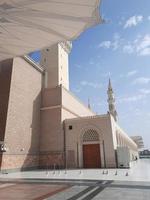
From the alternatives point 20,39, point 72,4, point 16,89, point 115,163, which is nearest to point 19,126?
point 16,89

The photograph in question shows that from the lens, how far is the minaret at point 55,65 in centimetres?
3241

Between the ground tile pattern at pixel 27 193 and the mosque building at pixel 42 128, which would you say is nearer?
the ground tile pattern at pixel 27 193

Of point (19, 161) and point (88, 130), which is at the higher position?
point (88, 130)

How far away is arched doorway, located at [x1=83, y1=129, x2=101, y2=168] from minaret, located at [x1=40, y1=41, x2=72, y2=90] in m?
11.5

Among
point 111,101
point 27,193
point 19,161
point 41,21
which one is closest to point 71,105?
point 19,161

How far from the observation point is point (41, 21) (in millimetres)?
8719

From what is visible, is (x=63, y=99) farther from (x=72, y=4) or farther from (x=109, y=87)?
(x=109, y=87)

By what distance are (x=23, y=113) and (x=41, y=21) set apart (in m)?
15.4

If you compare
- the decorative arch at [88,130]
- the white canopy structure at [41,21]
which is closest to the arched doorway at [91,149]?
the decorative arch at [88,130]

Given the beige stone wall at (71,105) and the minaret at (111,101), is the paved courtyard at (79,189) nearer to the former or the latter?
the beige stone wall at (71,105)

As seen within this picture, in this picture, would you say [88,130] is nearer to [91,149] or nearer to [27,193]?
[91,149]

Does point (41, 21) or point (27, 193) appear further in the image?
point (41, 21)

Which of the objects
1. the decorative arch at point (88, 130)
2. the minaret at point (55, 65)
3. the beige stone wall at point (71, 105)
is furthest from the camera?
the minaret at point (55, 65)

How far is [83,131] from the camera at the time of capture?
23.9 metres
